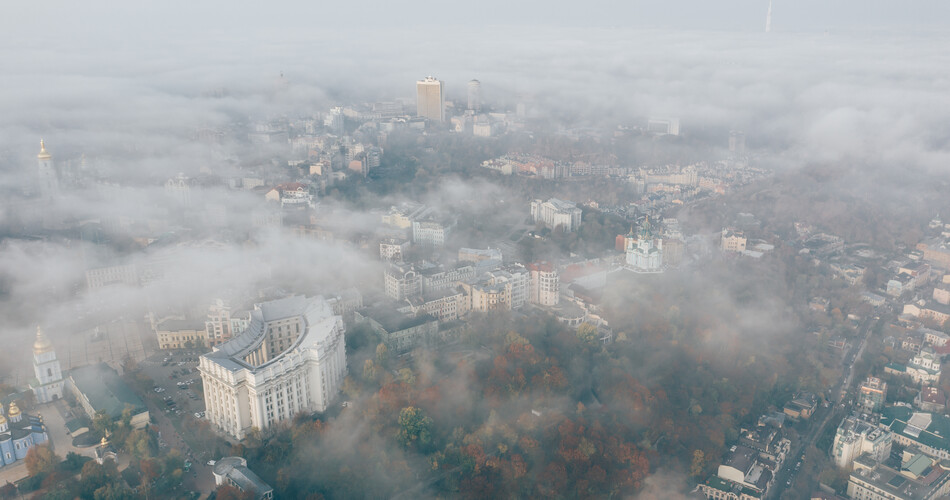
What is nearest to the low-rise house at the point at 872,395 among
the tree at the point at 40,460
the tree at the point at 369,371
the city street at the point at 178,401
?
the tree at the point at 369,371

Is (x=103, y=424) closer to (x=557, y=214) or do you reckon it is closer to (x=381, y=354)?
(x=381, y=354)

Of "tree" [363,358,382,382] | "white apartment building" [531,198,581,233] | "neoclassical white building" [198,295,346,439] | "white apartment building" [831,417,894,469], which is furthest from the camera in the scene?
"white apartment building" [531,198,581,233]

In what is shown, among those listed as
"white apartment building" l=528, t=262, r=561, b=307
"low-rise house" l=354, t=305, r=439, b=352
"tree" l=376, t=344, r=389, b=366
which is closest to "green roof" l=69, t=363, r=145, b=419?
"tree" l=376, t=344, r=389, b=366

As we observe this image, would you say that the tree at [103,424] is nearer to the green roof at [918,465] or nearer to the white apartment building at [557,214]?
the green roof at [918,465]

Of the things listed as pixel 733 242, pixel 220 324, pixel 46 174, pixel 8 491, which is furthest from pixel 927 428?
pixel 46 174

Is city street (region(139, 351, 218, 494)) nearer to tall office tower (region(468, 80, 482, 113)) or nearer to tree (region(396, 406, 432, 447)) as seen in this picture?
tree (region(396, 406, 432, 447))

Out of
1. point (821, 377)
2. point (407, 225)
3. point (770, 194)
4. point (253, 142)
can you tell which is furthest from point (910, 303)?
point (253, 142)
